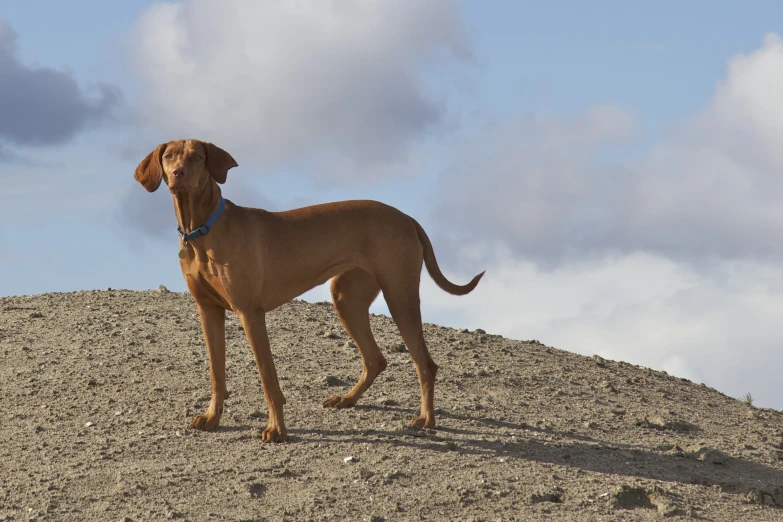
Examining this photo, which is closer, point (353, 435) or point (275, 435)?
point (275, 435)

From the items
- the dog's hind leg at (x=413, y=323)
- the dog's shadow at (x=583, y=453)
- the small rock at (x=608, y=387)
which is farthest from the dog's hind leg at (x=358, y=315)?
the small rock at (x=608, y=387)

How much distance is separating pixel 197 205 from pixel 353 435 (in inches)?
98.0

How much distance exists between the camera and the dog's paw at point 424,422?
8.55 metres

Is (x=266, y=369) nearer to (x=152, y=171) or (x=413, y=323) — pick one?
(x=413, y=323)

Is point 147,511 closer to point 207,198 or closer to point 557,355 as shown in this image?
point 207,198

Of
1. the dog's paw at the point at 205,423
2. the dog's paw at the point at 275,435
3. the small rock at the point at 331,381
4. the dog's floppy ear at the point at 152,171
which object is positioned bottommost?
the dog's paw at the point at 275,435

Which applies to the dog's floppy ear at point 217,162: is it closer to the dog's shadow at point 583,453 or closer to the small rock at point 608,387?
the dog's shadow at point 583,453

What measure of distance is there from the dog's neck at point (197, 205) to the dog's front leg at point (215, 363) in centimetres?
89

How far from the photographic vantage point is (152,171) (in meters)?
7.84

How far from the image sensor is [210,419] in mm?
8594

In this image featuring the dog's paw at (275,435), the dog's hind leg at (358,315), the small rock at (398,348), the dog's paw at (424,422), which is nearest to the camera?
the dog's paw at (275,435)

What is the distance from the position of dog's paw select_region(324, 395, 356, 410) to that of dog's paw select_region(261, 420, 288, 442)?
115 centimetres

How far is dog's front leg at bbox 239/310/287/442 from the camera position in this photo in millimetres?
7891

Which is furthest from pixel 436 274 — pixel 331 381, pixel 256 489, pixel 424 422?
pixel 256 489
